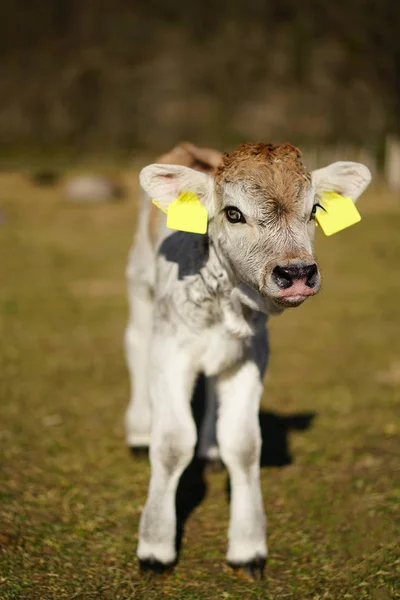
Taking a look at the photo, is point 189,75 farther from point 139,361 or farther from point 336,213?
point 336,213

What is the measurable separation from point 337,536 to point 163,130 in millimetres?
27475

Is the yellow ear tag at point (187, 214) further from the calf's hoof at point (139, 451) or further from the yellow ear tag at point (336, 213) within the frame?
the calf's hoof at point (139, 451)

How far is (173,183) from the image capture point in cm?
425

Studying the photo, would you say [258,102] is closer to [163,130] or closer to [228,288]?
[163,130]

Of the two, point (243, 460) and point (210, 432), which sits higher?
point (243, 460)

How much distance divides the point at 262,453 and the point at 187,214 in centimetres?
240

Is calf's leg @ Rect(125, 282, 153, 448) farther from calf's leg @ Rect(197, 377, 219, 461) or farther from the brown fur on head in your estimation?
the brown fur on head

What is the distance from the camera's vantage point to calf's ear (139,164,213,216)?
13.8 ft

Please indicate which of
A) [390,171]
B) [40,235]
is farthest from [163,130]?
[40,235]

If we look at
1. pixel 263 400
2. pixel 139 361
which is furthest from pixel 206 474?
pixel 263 400

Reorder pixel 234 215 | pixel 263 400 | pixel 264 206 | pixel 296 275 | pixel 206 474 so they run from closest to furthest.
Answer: pixel 296 275, pixel 264 206, pixel 234 215, pixel 206 474, pixel 263 400

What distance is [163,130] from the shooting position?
30.9 metres

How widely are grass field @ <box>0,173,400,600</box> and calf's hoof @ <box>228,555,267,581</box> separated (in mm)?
43

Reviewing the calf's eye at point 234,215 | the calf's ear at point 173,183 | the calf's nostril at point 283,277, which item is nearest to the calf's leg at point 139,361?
the calf's ear at point 173,183
